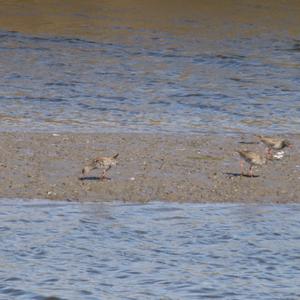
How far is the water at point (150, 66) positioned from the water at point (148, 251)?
13.3 feet

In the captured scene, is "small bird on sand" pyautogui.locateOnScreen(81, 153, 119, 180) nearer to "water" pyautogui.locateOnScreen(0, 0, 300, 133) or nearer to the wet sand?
the wet sand

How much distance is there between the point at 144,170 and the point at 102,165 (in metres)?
0.58

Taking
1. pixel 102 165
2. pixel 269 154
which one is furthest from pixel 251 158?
pixel 102 165

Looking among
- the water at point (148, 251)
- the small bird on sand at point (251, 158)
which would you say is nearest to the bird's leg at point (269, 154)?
the small bird on sand at point (251, 158)

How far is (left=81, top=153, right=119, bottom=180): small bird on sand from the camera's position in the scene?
1091 centimetres

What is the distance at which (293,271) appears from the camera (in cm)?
841

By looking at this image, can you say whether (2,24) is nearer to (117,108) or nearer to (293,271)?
(117,108)

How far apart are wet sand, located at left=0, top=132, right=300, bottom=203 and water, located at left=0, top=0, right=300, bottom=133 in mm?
966

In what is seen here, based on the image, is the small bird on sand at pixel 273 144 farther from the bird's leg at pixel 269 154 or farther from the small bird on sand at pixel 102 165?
the small bird on sand at pixel 102 165

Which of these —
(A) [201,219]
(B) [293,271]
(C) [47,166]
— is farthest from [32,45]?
(B) [293,271]

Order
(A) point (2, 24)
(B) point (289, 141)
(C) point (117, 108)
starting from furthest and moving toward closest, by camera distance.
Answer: (A) point (2, 24) → (C) point (117, 108) → (B) point (289, 141)

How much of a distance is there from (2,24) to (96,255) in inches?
598

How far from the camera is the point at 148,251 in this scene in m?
8.78

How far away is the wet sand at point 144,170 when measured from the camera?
10547 mm
